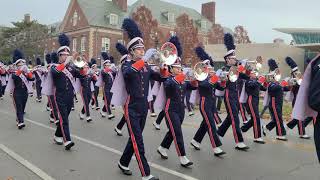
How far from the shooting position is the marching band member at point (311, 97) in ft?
11.0

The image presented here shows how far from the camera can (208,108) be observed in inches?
327

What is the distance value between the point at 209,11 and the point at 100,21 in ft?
69.0

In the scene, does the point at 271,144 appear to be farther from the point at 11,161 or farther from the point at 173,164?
the point at 11,161

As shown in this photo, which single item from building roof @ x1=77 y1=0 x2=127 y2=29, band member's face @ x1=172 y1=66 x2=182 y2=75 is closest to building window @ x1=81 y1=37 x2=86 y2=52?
building roof @ x1=77 y1=0 x2=127 y2=29

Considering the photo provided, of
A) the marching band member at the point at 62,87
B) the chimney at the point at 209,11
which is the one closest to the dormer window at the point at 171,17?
the chimney at the point at 209,11

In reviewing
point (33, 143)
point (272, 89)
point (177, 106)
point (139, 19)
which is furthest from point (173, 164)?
point (139, 19)

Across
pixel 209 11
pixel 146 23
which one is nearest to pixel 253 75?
pixel 146 23

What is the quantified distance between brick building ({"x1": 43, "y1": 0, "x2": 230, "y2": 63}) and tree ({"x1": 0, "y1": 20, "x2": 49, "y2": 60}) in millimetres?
1748

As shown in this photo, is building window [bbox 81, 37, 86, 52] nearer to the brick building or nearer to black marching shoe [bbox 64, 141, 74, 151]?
the brick building

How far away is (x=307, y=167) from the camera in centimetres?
732

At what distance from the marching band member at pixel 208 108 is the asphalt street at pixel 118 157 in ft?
0.75

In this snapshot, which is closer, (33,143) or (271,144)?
(33,143)

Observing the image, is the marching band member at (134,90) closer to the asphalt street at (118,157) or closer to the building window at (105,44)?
the asphalt street at (118,157)

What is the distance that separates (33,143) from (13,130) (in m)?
2.13
